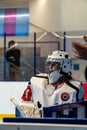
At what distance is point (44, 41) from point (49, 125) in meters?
4.65

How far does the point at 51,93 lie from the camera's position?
7.18ft

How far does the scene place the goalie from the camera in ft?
7.10

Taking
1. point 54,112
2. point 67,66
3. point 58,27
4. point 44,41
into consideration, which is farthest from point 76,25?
point 54,112

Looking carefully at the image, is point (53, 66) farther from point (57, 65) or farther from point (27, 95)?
point (27, 95)

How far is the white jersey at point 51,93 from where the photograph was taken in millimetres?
2162

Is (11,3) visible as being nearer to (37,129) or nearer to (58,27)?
(58,27)

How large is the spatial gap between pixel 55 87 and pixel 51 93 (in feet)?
0.22

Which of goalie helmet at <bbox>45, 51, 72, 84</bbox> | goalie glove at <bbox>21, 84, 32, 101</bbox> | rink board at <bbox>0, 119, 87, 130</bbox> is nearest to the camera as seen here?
rink board at <bbox>0, 119, 87, 130</bbox>

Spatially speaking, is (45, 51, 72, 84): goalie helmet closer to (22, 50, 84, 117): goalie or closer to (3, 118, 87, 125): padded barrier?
(22, 50, 84, 117): goalie

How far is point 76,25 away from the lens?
5961mm

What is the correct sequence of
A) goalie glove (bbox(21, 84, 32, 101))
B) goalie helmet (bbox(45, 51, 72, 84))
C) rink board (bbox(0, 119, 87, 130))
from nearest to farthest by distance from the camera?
1. rink board (bbox(0, 119, 87, 130))
2. goalie glove (bbox(21, 84, 32, 101))
3. goalie helmet (bbox(45, 51, 72, 84))

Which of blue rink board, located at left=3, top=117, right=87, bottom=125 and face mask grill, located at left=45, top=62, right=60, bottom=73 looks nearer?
blue rink board, located at left=3, top=117, right=87, bottom=125


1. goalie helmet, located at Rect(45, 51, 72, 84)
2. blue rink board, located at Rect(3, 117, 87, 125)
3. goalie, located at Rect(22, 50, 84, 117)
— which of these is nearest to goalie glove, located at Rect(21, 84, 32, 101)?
goalie, located at Rect(22, 50, 84, 117)

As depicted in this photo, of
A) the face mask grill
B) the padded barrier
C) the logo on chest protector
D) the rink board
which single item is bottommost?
the logo on chest protector
